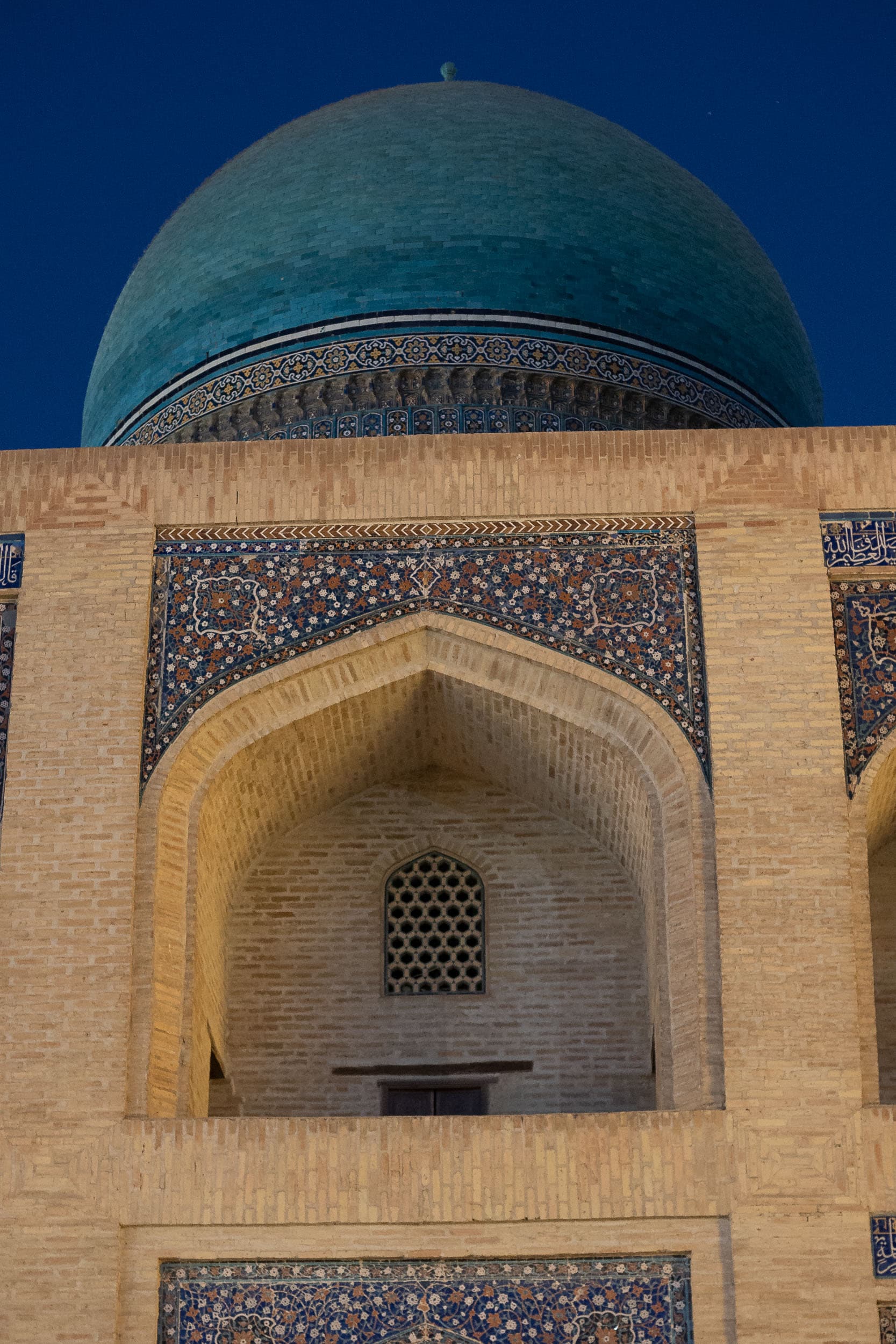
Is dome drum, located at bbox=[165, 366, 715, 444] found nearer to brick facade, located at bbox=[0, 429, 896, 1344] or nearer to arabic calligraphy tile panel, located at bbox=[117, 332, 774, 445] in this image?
arabic calligraphy tile panel, located at bbox=[117, 332, 774, 445]

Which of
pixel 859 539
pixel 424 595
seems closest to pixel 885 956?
pixel 859 539

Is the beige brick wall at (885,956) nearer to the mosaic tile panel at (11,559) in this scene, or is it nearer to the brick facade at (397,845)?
the brick facade at (397,845)

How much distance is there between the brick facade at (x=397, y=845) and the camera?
261 inches

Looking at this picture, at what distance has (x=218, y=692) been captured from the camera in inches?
290

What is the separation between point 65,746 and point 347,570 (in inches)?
41.7

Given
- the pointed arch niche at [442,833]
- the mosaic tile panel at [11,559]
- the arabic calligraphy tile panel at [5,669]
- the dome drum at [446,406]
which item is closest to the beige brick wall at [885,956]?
the pointed arch niche at [442,833]

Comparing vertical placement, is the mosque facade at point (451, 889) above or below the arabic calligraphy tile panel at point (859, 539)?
below

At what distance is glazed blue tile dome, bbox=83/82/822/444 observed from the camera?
Answer: 952 centimetres

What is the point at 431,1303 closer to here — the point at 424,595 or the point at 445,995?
A: the point at 445,995

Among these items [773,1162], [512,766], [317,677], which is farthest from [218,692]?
[773,1162]

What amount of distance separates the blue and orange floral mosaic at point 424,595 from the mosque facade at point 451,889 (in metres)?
0.01

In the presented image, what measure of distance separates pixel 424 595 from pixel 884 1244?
7.99 feet

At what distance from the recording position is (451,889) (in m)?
8.05

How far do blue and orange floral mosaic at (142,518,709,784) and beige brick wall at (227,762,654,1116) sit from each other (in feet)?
3.03
